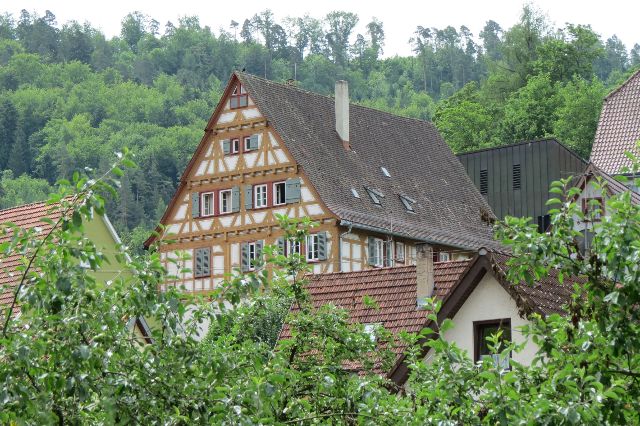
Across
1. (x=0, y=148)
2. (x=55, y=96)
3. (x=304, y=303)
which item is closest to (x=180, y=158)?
(x=0, y=148)

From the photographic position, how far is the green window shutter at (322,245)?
55566mm

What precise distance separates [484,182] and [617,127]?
21.4 feet

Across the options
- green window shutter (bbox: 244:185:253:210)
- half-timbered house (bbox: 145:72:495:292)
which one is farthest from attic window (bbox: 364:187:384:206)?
green window shutter (bbox: 244:185:253:210)

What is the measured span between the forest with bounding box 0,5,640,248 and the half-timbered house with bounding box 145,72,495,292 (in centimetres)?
790

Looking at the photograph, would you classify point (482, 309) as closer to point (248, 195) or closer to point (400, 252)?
point (400, 252)

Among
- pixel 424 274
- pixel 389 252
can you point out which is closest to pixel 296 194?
pixel 389 252

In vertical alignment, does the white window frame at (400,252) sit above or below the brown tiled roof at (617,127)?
below

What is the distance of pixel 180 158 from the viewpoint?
139 m

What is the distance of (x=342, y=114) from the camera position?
6172 centimetres

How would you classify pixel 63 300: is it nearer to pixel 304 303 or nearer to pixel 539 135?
pixel 304 303

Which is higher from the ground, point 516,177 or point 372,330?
point 516,177

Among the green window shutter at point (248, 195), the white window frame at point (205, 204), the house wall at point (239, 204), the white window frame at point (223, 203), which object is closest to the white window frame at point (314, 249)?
the house wall at point (239, 204)

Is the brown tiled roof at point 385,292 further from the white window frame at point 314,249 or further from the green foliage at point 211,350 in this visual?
the white window frame at point 314,249

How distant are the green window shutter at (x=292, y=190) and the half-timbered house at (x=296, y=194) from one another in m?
0.03
